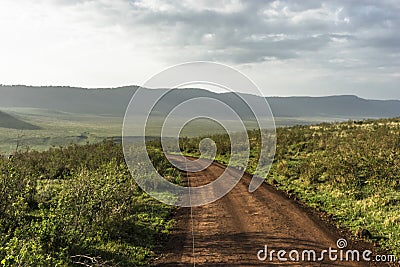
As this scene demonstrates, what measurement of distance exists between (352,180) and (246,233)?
720cm

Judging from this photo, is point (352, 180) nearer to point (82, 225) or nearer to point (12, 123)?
point (82, 225)

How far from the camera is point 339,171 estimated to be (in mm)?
15992

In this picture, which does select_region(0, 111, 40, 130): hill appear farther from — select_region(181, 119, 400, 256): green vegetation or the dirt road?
the dirt road

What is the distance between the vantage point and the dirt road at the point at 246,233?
8281 mm

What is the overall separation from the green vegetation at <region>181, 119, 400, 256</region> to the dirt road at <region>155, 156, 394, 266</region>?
3.05ft

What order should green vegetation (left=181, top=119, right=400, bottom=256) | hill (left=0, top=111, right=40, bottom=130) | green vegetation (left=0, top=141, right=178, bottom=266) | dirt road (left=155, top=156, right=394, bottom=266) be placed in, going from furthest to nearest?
hill (left=0, top=111, right=40, bottom=130) → green vegetation (left=181, top=119, right=400, bottom=256) → dirt road (left=155, top=156, right=394, bottom=266) → green vegetation (left=0, top=141, right=178, bottom=266)

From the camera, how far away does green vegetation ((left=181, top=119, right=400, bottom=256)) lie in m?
10.6

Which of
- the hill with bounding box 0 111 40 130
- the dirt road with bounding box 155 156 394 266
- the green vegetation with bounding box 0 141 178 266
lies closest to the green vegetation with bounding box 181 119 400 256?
the dirt road with bounding box 155 156 394 266

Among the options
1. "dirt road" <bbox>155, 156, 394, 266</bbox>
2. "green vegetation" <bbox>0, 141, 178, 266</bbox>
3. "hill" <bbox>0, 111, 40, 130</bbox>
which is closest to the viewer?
"green vegetation" <bbox>0, 141, 178, 266</bbox>

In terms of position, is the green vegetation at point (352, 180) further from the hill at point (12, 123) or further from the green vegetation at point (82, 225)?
the hill at point (12, 123)

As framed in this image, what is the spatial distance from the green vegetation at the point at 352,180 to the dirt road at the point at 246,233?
929mm

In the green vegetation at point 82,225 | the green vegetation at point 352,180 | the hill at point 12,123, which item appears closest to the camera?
the green vegetation at point 82,225

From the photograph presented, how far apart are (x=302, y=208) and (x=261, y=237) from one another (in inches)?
142

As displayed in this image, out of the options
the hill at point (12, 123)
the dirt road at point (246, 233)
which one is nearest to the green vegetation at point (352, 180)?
the dirt road at point (246, 233)
